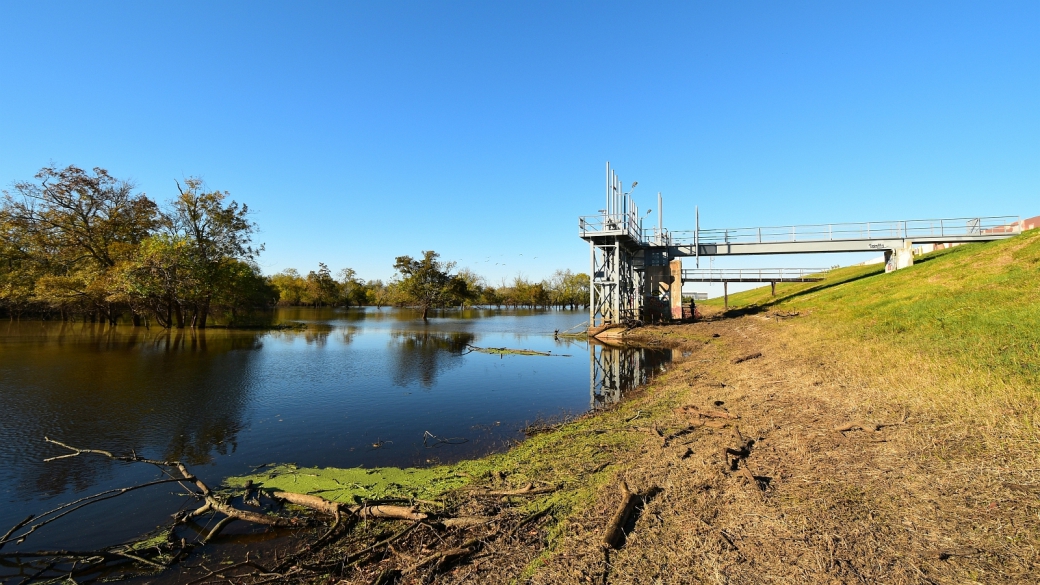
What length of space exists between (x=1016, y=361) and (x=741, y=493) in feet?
28.9

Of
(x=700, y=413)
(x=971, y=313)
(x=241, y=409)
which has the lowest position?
(x=241, y=409)

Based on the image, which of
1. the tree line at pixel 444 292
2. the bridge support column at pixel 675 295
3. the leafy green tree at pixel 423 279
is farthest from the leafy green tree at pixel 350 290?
the bridge support column at pixel 675 295

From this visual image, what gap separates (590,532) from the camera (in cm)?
549

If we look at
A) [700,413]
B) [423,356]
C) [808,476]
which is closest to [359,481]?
[808,476]

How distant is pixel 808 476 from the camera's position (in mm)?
6500

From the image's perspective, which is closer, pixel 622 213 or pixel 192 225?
pixel 622 213

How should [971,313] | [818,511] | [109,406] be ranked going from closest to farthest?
[818,511], [971,313], [109,406]

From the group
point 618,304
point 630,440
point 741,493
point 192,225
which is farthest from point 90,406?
point 192,225

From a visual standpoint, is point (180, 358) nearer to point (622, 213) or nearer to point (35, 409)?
point (35, 409)

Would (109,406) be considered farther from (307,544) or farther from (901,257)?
(901,257)

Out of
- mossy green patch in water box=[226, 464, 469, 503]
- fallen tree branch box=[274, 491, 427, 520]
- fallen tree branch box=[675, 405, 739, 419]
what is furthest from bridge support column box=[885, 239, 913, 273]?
fallen tree branch box=[274, 491, 427, 520]

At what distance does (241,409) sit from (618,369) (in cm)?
1718

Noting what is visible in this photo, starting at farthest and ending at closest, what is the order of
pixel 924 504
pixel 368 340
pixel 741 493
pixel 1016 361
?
1. pixel 368 340
2. pixel 1016 361
3. pixel 741 493
4. pixel 924 504

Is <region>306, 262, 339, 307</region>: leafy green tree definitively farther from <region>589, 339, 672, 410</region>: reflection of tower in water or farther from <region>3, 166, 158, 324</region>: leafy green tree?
<region>589, 339, 672, 410</region>: reflection of tower in water
